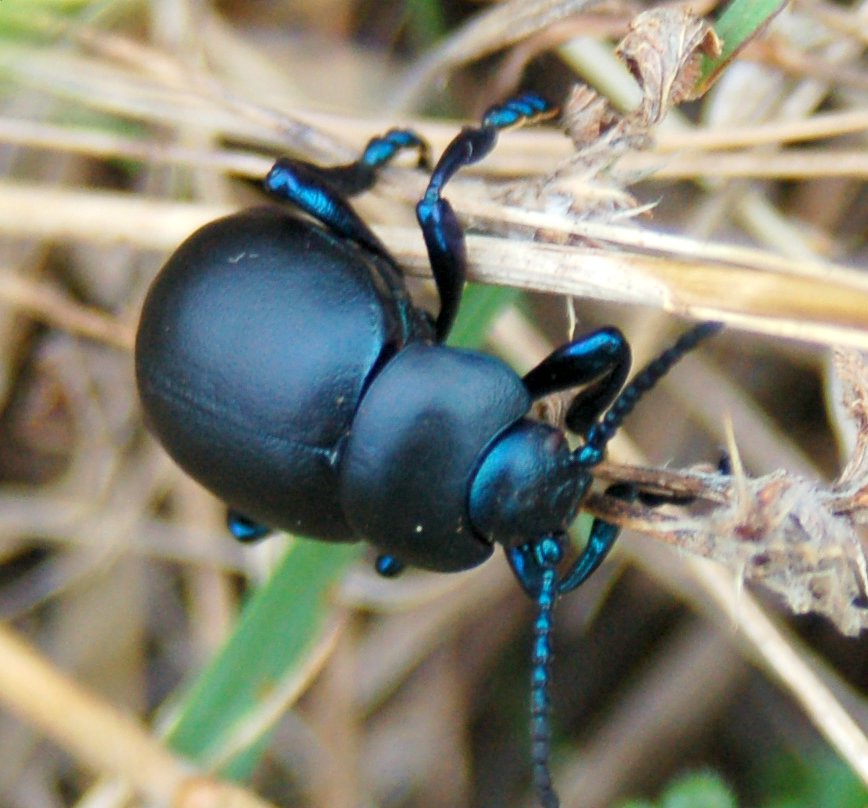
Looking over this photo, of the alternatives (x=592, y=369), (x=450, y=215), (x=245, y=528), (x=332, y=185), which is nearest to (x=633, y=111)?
(x=450, y=215)

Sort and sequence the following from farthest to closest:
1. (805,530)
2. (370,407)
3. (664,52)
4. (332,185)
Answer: (332,185)
(370,407)
(664,52)
(805,530)

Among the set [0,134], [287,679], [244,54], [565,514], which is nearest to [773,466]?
[565,514]

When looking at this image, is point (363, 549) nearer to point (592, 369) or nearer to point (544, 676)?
point (544, 676)

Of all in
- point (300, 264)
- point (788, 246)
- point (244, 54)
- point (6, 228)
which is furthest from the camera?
point (244, 54)

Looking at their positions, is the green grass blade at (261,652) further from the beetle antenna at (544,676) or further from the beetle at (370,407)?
the beetle antenna at (544,676)

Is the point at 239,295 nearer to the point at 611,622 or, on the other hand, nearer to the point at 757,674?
the point at 611,622

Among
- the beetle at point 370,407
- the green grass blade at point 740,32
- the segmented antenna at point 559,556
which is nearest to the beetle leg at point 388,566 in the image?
the beetle at point 370,407
